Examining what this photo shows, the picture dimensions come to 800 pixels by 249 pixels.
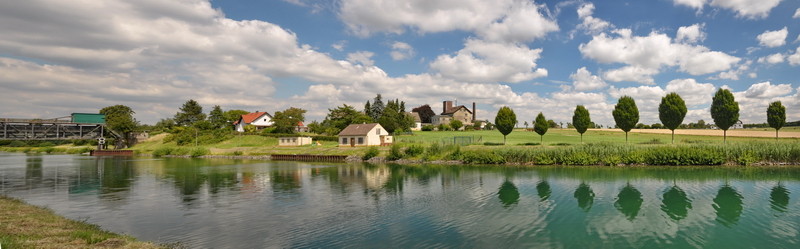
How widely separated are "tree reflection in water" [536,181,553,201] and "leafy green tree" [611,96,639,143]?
1350 inches

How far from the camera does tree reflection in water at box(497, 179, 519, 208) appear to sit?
2084 cm

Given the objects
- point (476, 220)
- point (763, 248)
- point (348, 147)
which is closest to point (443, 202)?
point (476, 220)

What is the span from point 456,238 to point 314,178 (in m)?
22.5

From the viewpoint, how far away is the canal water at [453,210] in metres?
13.9

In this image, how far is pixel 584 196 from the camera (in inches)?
877

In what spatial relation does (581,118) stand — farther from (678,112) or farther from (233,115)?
(233,115)

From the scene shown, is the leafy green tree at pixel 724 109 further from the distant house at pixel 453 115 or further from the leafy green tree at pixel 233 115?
the leafy green tree at pixel 233 115

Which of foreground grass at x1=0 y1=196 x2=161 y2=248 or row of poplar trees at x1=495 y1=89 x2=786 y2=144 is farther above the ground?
row of poplar trees at x1=495 y1=89 x2=786 y2=144

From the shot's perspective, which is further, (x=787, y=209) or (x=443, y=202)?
(x=443, y=202)

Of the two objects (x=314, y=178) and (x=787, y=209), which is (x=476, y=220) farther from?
(x=314, y=178)

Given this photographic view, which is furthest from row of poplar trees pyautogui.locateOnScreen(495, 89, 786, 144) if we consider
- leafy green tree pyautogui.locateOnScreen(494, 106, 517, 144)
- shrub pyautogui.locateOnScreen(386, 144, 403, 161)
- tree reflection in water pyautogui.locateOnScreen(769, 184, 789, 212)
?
tree reflection in water pyautogui.locateOnScreen(769, 184, 789, 212)

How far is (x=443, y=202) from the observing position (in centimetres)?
2122

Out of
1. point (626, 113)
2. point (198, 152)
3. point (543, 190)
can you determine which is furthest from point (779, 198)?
point (198, 152)

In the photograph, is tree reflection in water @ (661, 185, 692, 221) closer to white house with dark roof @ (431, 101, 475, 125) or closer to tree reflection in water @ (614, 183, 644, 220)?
tree reflection in water @ (614, 183, 644, 220)
